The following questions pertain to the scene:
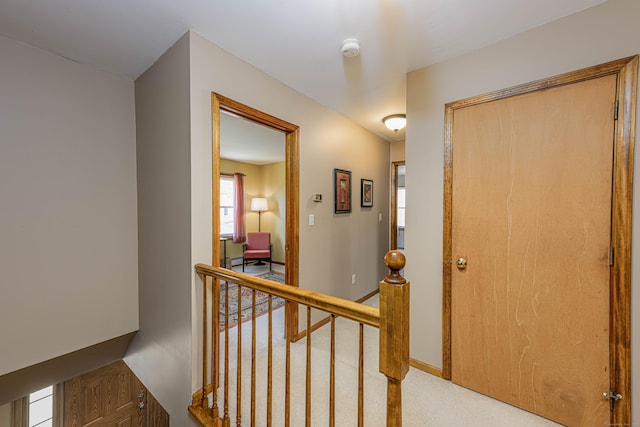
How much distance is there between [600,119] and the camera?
1.40 m

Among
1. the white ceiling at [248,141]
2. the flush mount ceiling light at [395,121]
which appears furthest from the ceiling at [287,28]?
the white ceiling at [248,141]

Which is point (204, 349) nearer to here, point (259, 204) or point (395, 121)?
point (395, 121)

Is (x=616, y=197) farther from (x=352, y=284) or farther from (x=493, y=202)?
(x=352, y=284)

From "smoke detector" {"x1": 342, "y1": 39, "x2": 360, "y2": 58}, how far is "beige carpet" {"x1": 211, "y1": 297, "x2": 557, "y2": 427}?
2.33 metres

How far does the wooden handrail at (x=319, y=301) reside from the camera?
96 cm

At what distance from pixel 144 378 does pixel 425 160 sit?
300 centimetres

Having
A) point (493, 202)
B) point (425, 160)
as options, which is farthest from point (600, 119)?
point (425, 160)

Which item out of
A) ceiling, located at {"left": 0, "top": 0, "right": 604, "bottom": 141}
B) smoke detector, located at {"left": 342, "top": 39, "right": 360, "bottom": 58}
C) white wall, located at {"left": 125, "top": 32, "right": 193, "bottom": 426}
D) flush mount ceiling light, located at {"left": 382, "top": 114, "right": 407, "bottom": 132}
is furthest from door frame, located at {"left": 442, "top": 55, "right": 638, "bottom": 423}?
white wall, located at {"left": 125, "top": 32, "right": 193, "bottom": 426}

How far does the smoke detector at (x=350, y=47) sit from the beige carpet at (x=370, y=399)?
2326 mm

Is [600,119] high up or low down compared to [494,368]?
up

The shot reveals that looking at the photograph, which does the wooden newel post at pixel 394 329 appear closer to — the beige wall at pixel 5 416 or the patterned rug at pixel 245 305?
the patterned rug at pixel 245 305

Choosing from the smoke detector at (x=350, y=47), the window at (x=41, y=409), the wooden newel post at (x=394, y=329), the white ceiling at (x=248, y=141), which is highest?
the white ceiling at (x=248, y=141)

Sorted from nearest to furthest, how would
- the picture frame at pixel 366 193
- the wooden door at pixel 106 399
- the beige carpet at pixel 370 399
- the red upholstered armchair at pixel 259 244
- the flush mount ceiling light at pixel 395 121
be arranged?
the beige carpet at pixel 370 399 → the wooden door at pixel 106 399 → the flush mount ceiling light at pixel 395 121 → the picture frame at pixel 366 193 → the red upholstered armchair at pixel 259 244

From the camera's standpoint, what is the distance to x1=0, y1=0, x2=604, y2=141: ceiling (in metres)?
1.45
